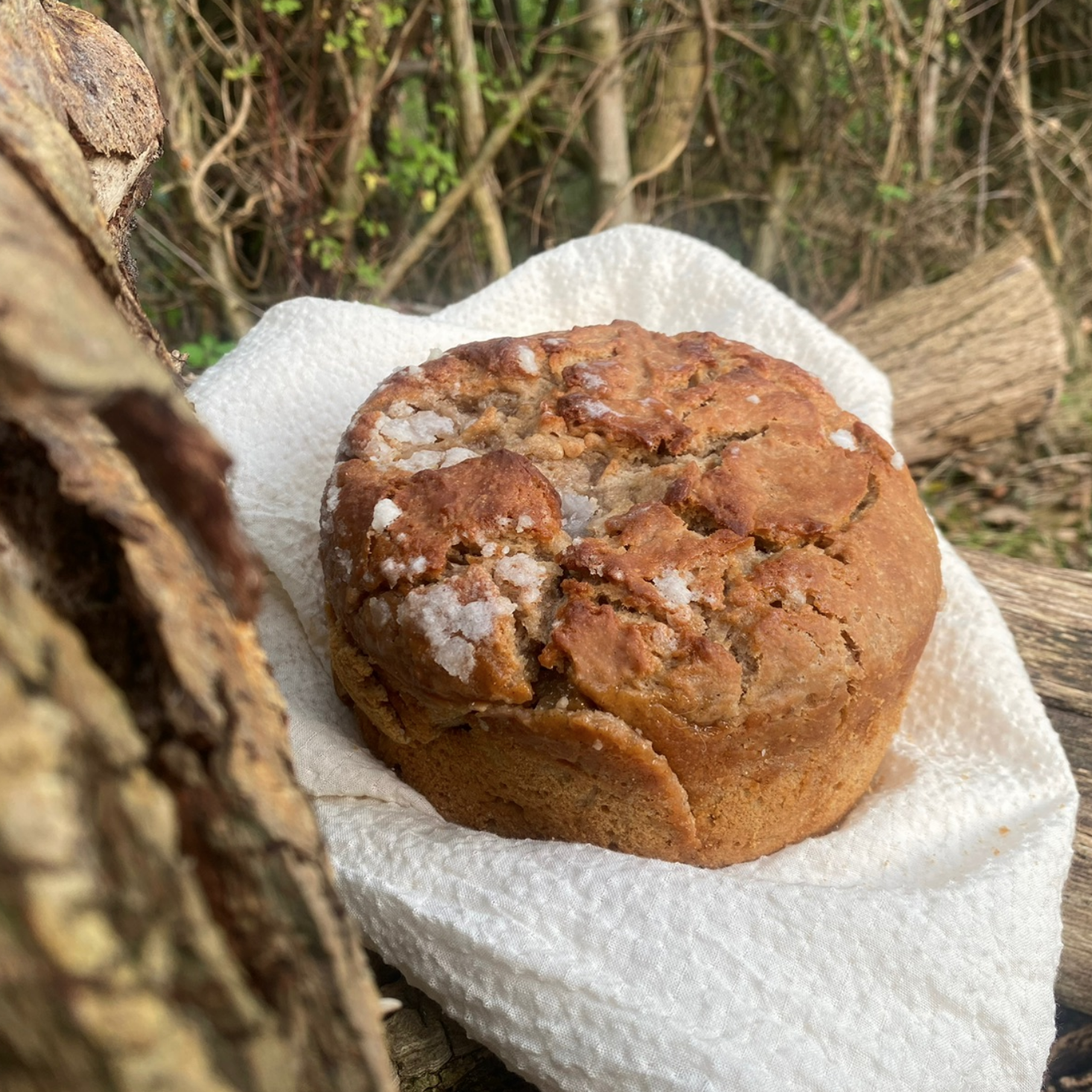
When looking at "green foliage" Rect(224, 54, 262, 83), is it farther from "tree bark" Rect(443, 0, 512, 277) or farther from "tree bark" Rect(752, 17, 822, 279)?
"tree bark" Rect(752, 17, 822, 279)

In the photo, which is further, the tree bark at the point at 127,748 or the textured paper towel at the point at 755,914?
the textured paper towel at the point at 755,914

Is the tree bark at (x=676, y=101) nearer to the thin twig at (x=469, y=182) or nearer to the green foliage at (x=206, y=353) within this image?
the thin twig at (x=469, y=182)

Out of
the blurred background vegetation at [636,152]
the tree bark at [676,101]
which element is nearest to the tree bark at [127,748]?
the blurred background vegetation at [636,152]

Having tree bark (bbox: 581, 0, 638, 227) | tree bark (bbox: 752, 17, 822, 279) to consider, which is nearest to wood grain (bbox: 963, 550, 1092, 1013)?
tree bark (bbox: 581, 0, 638, 227)

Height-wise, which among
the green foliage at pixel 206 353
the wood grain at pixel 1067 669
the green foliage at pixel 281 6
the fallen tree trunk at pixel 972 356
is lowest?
the wood grain at pixel 1067 669

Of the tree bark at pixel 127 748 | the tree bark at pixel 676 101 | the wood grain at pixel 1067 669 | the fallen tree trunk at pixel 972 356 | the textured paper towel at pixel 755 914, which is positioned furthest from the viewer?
the tree bark at pixel 676 101

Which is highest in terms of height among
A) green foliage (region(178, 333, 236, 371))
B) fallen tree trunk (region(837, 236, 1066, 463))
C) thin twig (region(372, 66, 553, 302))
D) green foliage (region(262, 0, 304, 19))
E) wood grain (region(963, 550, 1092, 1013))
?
green foliage (region(262, 0, 304, 19))

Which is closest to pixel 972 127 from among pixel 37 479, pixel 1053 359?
pixel 1053 359

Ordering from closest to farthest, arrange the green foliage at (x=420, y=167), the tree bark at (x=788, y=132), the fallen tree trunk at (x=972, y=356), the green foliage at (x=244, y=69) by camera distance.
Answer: the fallen tree trunk at (x=972, y=356) → the green foliage at (x=244, y=69) → the green foliage at (x=420, y=167) → the tree bark at (x=788, y=132)
